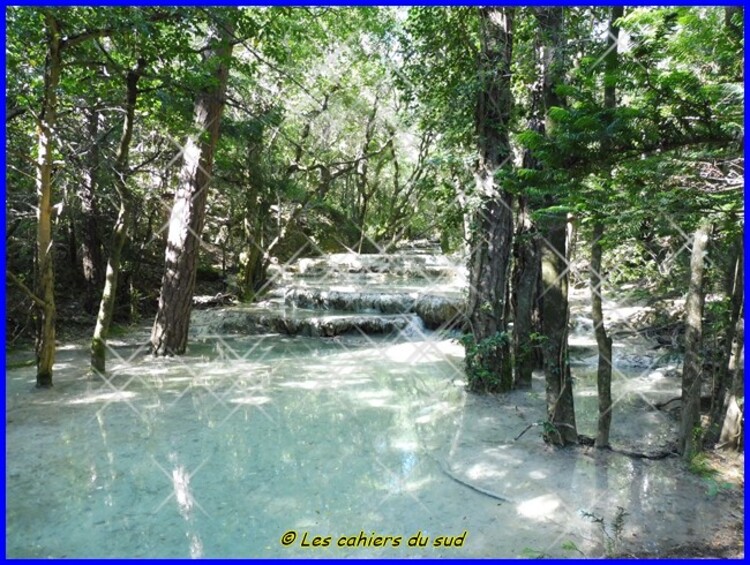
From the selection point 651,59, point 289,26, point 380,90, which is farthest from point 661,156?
point 380,90

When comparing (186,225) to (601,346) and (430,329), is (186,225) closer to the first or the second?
Answer: (430,329)

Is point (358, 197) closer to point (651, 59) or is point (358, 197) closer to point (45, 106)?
point (45, 106)

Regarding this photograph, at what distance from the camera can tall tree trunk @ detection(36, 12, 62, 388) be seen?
3742mm

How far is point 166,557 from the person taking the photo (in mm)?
2154

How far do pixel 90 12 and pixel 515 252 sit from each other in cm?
A: 370

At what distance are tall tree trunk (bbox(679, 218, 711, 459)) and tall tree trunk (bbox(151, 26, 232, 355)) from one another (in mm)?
5072

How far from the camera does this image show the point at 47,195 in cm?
410

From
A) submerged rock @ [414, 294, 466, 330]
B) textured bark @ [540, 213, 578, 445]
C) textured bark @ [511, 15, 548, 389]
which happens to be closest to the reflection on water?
textured bark @ [540, 213, 578, 445]

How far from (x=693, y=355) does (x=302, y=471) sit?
240 centimetres

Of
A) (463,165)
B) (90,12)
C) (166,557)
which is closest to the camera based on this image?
(166,557)

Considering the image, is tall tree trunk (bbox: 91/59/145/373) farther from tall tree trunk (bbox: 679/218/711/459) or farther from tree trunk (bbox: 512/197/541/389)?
tall tree trunk (bbox: 679/218/711/459)

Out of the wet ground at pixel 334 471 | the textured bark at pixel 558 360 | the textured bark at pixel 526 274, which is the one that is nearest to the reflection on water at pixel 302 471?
the wet ground at pixel 334 471

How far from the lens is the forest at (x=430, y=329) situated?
1890 mm

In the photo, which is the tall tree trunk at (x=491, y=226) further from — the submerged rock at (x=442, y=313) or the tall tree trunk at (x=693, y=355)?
the submerged rock at (x=442, y=313)
